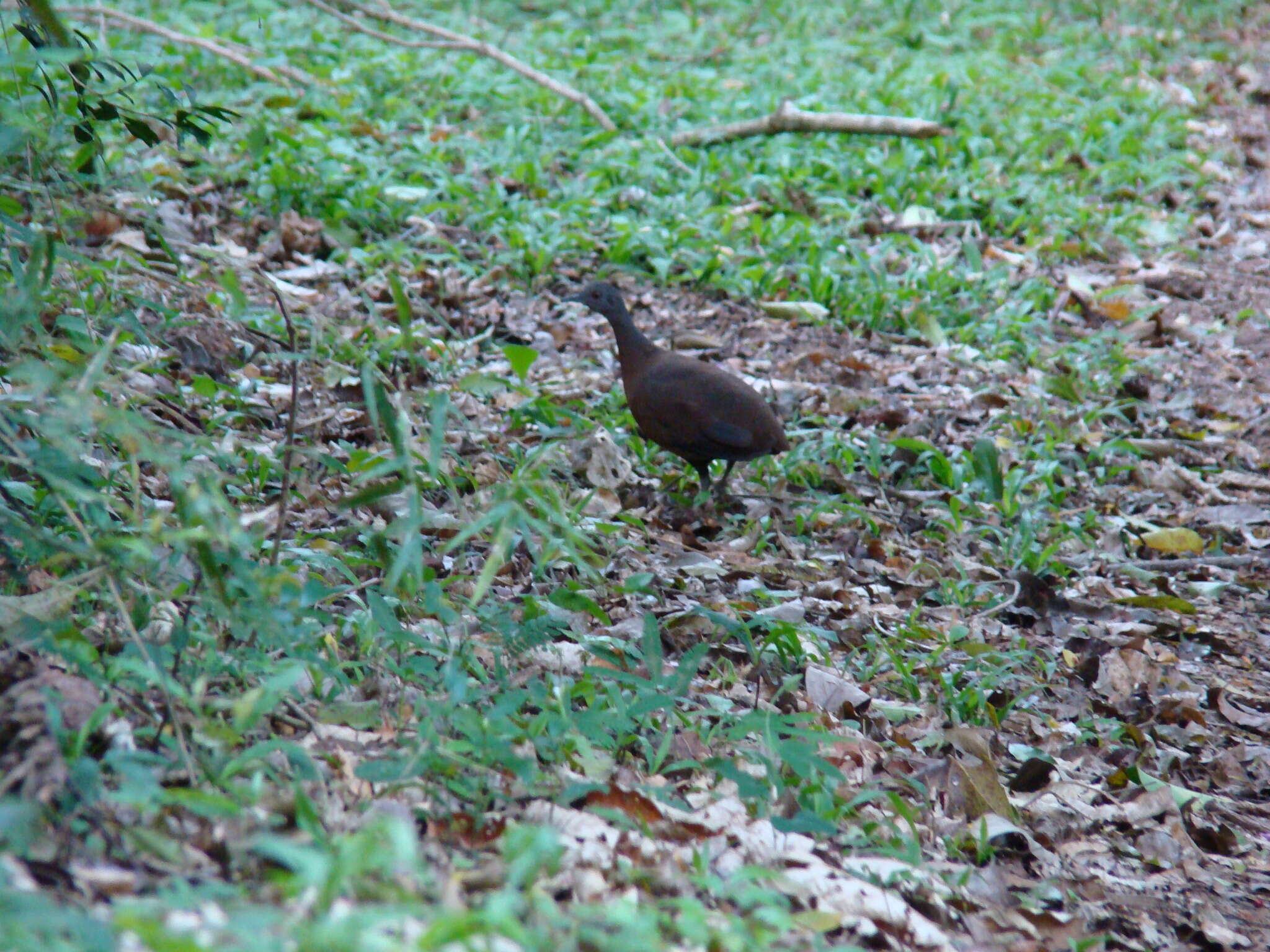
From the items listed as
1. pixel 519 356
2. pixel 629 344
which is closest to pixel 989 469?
pixel 629 344

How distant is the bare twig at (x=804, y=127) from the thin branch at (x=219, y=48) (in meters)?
2.46

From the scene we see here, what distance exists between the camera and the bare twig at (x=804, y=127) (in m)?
7.86

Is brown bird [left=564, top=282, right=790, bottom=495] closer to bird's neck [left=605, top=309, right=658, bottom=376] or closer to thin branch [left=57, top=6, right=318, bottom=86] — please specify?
bird's neck [left=605, top=309, right=658, bottom=376]

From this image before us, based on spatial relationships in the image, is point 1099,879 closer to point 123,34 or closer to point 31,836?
point 31,836

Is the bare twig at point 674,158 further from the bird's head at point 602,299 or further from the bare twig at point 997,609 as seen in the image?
the bare twig at point 997,609

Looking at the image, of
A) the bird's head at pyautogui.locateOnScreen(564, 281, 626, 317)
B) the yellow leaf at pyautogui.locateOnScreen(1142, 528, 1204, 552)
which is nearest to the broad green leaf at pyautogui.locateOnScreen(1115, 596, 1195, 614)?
the yellow leaf at pyautogui.locateOnScreen(1142, 528, 1204, 552)

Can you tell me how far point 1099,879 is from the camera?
2.89 metres

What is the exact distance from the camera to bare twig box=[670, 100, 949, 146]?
7863 millimetres

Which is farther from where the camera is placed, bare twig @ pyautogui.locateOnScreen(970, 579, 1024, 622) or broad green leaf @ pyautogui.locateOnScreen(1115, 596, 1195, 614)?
broad green leaf @ pyautogui.locateOnScreen(1115, 596, 1195, 614)

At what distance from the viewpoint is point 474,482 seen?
307 cm

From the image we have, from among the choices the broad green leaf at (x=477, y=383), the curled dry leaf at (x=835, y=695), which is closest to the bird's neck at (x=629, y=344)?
the curled dry leaf at (x=835, y=695)

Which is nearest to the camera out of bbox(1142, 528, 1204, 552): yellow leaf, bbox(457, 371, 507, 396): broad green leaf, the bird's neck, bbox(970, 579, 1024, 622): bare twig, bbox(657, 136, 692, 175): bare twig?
bbox(457, 371, 507, 396): broad green leaf

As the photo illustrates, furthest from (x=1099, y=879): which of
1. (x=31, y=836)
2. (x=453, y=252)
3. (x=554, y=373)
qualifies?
(x=453, y=252)

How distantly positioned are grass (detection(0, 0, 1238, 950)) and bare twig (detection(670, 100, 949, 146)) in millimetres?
135
